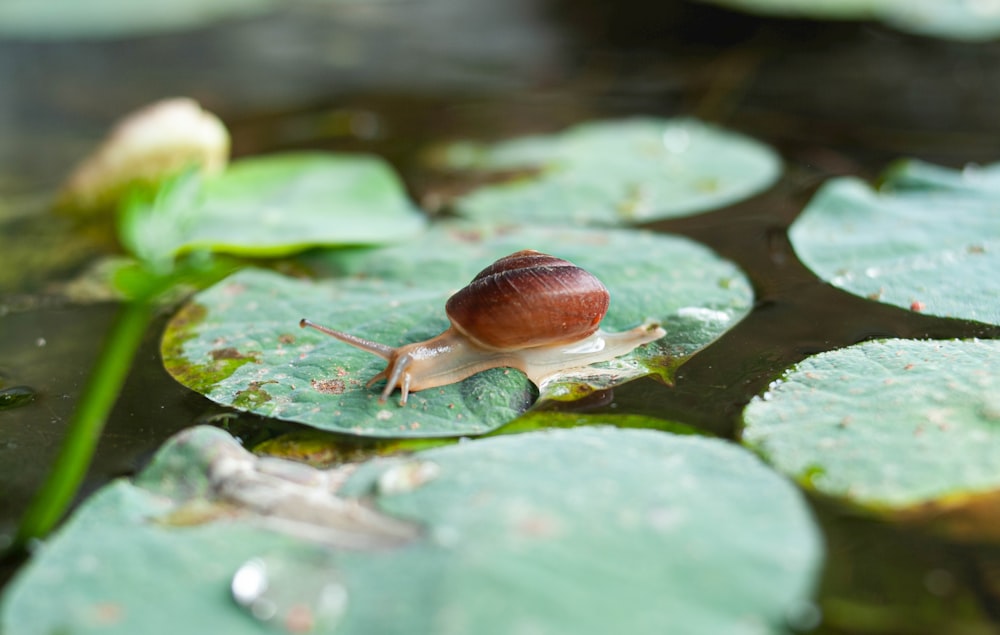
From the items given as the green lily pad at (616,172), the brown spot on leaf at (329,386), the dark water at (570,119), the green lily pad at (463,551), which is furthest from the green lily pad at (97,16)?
the green lily pad at (463,551)

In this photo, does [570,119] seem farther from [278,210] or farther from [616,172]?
[278,210]

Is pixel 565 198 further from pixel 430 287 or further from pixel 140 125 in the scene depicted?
pixel 140 125

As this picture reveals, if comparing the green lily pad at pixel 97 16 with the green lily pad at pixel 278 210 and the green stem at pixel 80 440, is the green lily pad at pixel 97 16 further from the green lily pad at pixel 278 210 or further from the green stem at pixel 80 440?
the green stem at pixel 80 440

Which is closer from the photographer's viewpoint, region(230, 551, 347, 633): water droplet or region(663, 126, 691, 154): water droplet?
→ region(230, 551, 347, 633): water droplet

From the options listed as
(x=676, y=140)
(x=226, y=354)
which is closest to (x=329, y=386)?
(x=226, y=354)

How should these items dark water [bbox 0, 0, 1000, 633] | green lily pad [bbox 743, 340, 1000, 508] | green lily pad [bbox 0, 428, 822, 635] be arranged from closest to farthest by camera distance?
green lily pad [bbox 0, 428, 822, 635]
green lily pad [bbox 743, 340, 1000, 508]
dark water [bbox 0, 0, 1000, 633]

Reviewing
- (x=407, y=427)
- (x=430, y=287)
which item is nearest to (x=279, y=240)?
(x=430, y=287)

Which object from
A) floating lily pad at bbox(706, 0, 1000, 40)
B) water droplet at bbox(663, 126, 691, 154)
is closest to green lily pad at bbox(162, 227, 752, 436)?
water droplet at bbox(663, 126, 691, 154)

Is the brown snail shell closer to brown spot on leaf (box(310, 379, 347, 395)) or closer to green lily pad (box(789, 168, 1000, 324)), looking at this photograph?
brown spot on leaf (box(310, 379, 347, 395))

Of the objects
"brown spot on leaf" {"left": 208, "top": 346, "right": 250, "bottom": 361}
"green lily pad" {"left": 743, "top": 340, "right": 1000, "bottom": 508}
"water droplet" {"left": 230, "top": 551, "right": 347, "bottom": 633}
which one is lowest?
"brown spot on leaf" {"left": 208, "top": 346, "right": 250, "bottom": 361}
